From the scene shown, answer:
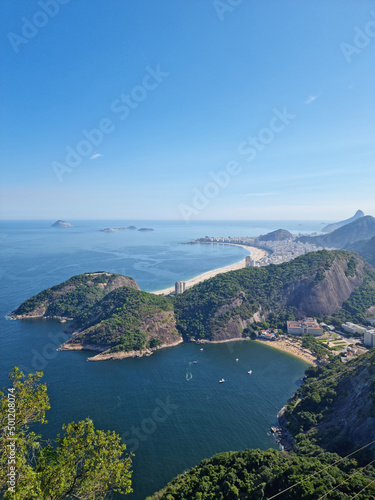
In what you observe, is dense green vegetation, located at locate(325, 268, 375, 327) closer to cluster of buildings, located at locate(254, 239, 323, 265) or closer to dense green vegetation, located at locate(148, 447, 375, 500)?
dense green vegetation, located at locate(148, 447, 375, 500)

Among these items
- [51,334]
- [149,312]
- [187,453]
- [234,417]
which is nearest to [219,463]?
[187,453]

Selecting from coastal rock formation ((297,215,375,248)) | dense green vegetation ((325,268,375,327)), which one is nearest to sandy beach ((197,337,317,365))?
dense green vegetation ((325,268,375,327))

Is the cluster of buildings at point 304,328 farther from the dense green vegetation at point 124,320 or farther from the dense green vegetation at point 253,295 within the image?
the dense green vegetation at point 124,320

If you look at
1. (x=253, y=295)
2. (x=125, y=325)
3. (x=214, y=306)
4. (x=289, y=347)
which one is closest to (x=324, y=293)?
(x=253, y=295)

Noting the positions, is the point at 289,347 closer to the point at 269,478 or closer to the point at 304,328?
the point at 304,328

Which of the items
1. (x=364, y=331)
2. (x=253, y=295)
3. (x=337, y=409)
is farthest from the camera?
(x=253, y=295)

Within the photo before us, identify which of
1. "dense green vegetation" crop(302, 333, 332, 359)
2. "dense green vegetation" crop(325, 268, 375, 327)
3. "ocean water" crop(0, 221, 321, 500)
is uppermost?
"dense green vegetation" crop(325, 268, 375, 327)
